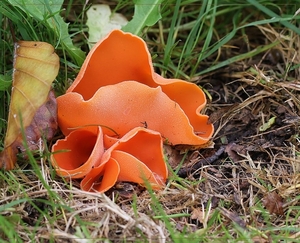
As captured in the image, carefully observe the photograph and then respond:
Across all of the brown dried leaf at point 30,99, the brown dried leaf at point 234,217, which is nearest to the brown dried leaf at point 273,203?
the brown dried leaf at point 234,217

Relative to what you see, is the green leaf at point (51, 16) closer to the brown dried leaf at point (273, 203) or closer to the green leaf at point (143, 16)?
the green leaf at point (143, 16)

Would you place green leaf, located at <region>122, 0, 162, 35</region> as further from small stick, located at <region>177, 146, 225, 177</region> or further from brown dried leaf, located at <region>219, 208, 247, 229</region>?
brown dried leaf, located at <region>219, 208, 247, 229</region>

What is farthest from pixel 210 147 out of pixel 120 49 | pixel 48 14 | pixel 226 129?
pixel 48 14

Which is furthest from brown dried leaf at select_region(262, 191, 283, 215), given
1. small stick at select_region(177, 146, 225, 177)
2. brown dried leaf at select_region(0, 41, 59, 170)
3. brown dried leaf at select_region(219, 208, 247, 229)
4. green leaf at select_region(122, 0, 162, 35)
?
green leaf at select_region(122, 0, 162, 35)

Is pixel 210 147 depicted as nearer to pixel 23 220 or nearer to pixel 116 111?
pixel 116 111

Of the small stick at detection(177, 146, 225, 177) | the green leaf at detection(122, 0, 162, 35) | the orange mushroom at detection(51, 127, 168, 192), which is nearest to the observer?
the orange mushroom at detection(51, 127, 168, 192)
